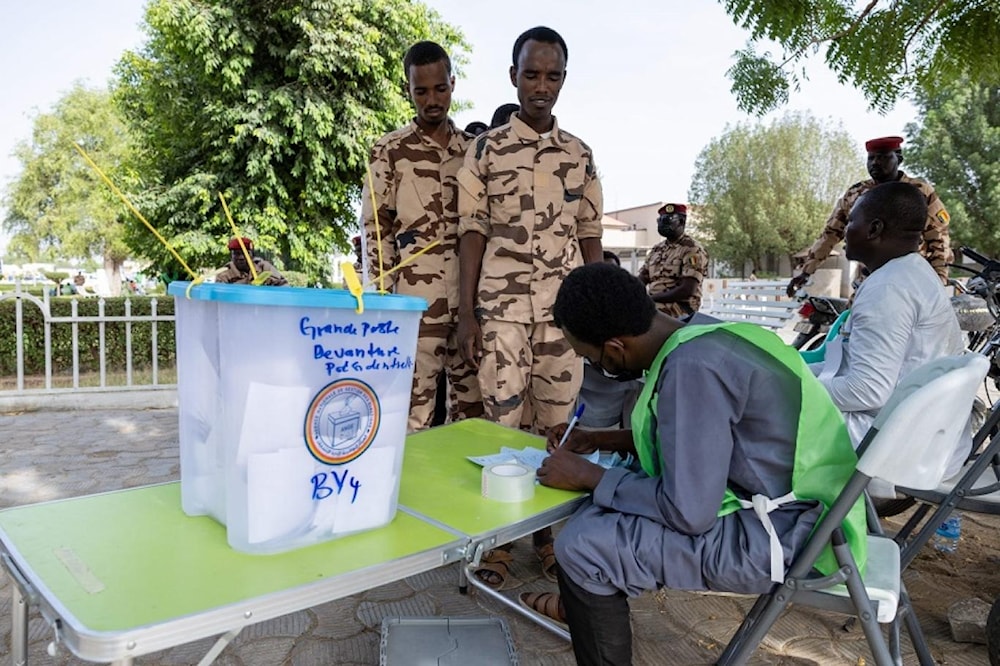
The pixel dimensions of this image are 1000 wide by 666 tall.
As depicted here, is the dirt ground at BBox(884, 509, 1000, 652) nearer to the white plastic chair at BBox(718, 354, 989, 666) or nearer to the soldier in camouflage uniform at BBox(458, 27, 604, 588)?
the white plastic chair at BBox(718, 354, 989, 666)

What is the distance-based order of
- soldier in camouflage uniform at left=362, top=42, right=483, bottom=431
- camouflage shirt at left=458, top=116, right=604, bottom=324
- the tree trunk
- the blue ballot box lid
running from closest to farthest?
the blue ballot box lid → camouflage shirt at left=458, top=116, right=604, bottom=324 → soldier in camouflage uniform at left=362, top=42, right=483, bottom=431 → the tree trunk

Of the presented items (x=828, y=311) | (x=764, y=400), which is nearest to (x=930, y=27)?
(x=828, y=311)

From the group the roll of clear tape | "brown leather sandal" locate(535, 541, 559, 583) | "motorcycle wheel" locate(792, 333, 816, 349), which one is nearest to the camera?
the roll of clear tape

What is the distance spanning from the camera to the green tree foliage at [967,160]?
24328 mm

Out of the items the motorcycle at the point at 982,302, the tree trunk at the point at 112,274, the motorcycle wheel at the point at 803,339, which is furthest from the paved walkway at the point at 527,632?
the tree trunk at the point at 112,274

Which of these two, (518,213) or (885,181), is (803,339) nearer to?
(885,181)

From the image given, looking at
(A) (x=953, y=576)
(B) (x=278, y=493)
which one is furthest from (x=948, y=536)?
(B) (x=278, y=493)

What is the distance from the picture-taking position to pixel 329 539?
1.21 meters

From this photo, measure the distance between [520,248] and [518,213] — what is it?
0.13m

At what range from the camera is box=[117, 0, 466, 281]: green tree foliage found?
11438 millimetres

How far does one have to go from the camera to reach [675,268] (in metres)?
5.61

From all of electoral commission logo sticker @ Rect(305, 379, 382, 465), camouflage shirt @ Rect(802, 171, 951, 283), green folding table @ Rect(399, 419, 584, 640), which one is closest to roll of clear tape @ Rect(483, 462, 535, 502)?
green folding table @ Rect(399, 419, 584, 640)

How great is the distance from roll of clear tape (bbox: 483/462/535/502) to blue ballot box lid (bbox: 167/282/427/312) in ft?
1.50

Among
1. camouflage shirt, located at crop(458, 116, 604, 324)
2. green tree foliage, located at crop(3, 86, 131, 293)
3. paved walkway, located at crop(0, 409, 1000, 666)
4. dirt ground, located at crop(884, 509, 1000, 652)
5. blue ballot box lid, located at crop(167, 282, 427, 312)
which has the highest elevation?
Result: green tree foliage, located at crop(3, 86, 131, 293)
